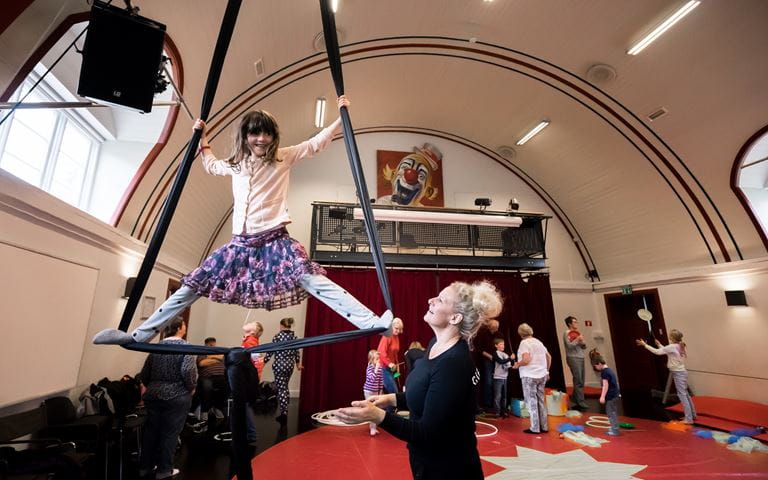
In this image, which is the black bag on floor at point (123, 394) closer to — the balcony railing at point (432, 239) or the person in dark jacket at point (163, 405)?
the person in dark jacket at point (163, 405)

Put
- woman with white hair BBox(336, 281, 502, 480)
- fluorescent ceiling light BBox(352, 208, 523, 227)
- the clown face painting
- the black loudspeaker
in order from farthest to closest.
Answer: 1. the clown face painting
2. fluorescent ceiling light BBox(352, 208, 523, 227)
3. the black loudspeaker
4. woman with white hair BBox(336, 281, 502, 480)

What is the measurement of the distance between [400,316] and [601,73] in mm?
5984

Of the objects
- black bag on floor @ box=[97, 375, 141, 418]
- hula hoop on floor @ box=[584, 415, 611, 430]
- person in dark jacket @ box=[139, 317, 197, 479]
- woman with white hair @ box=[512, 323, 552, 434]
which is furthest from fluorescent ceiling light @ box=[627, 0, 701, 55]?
black bag on floor @ box=[97, 375, 141, 418]

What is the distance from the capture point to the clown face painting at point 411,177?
30.3 feet

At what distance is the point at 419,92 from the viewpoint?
8211mm

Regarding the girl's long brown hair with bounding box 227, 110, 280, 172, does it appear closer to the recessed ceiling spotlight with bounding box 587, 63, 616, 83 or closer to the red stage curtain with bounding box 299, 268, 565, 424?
the red stage curtain with bounding box 299, 268, 565, 424

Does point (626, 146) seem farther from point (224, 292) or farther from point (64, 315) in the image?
point (64, 315)

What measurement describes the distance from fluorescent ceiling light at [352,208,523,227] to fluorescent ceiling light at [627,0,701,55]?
11.4 ft

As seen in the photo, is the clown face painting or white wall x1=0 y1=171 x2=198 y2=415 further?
the clown face painting

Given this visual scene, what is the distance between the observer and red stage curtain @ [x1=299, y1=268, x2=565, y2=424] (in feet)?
22.7

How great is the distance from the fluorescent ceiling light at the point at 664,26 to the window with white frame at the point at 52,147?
7.70 metres

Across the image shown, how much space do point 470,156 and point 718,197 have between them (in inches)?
210

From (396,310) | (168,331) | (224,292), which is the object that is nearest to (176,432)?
(168,331)

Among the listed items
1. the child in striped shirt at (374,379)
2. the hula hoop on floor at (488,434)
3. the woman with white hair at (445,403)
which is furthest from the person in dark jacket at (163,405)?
the hula hoop on floor at (488,434)
